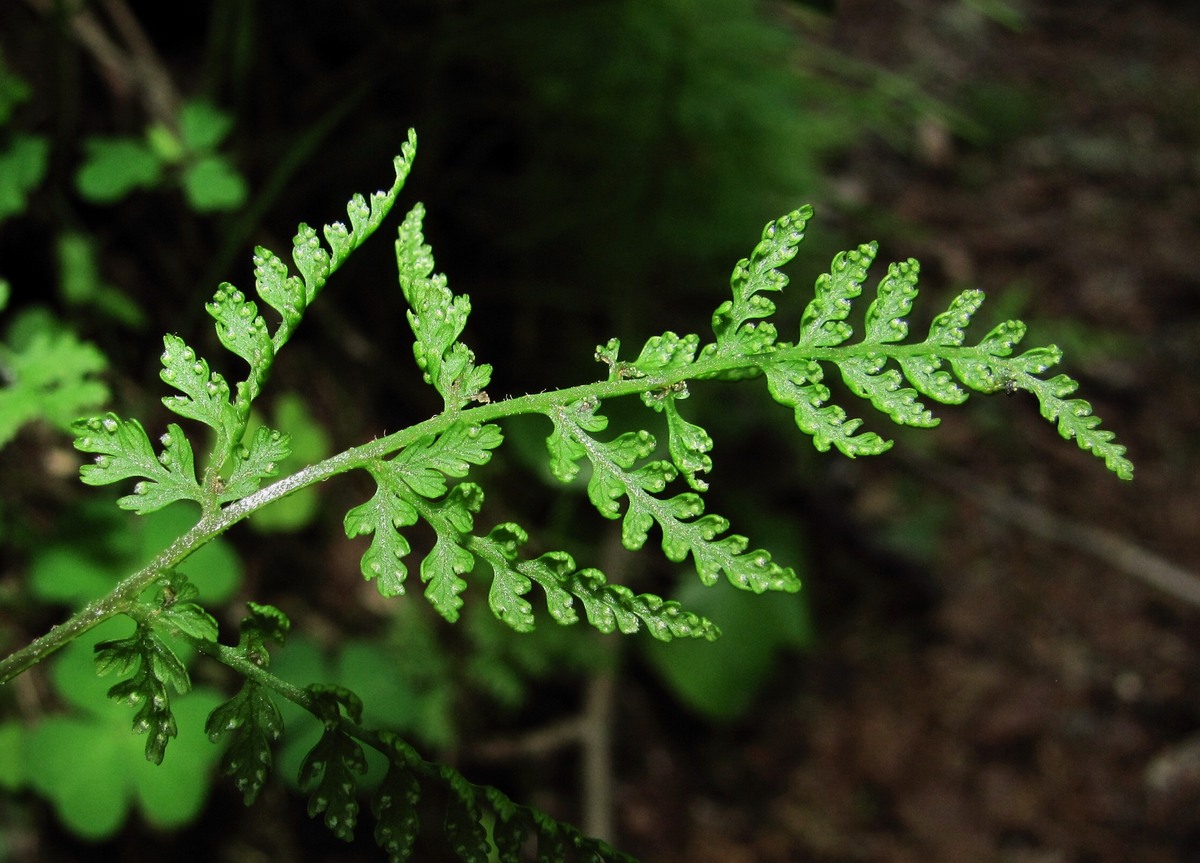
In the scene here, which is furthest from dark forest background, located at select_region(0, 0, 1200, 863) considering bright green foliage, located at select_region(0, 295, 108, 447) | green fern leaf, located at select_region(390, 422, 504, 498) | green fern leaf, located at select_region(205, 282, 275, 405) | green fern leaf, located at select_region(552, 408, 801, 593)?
green fern leaf, located at select_region(552, 408, 801, 593)

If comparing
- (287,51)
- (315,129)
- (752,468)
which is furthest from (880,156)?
(315,129)

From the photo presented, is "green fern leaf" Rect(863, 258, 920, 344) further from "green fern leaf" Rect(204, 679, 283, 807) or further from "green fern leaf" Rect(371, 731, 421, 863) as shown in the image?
"green fern leaf" Rect(204, 679, 283, 807)

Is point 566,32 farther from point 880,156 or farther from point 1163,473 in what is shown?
point 1163,473

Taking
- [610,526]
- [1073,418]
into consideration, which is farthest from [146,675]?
[610,526]

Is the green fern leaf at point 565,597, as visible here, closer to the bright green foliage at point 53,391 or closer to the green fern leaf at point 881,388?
the green fern leaf at point 881,388

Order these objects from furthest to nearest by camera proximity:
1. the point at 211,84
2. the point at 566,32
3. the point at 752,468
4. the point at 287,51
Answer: the point at 752,468 < the point at 566,32 < the point at 287,51 < the point at 211,84

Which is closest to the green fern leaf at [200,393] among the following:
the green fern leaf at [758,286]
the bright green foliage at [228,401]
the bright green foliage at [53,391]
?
the bright green foliage at [228,401]
